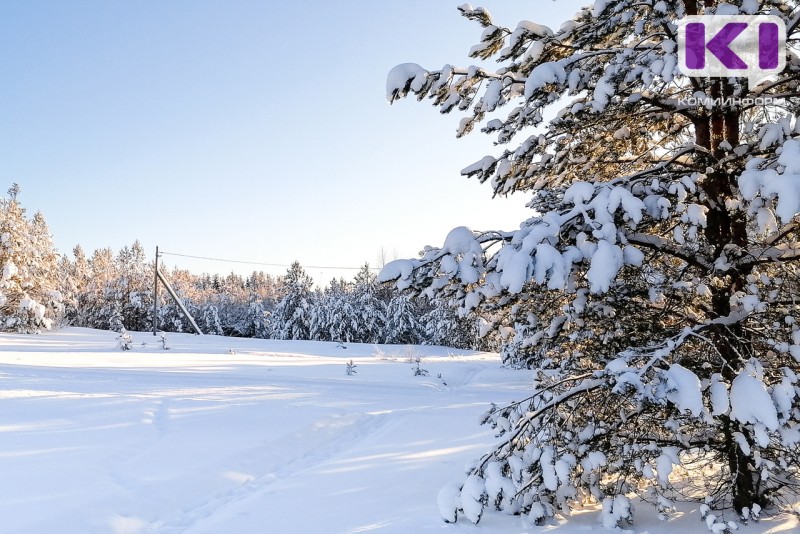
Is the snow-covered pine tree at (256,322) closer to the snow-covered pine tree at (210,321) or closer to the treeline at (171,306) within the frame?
the treeline at (171,306)

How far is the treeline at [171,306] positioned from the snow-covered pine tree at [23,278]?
0.13 ft

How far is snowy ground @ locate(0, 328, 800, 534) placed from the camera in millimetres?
3342

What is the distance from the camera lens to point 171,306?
4366 cm

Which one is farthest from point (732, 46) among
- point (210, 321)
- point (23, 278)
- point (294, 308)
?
point (210, 321)

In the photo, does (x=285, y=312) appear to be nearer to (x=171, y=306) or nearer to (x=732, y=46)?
(x=171, y=306)

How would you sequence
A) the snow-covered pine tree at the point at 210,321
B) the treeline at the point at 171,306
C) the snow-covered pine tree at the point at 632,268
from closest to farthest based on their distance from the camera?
the snow-covered pine tree at the point at 632,268 < the treeline at the point at 171,306 < the snow-covered pine tree at the point at 210,321

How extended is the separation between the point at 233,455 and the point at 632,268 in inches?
157

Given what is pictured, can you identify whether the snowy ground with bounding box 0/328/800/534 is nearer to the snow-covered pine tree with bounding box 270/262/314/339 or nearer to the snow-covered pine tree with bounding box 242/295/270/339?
the snow-covered pine tree with bounding box 270/262/314/339

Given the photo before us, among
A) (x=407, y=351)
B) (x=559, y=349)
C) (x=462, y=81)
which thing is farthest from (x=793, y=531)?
(x=407, y=351)

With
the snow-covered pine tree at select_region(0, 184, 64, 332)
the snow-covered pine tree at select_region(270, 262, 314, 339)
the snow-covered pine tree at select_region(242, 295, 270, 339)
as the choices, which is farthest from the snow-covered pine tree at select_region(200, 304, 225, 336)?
the snow-covered pine tree at select_region(0, 184, 64, 332)

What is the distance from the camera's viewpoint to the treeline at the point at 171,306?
865 inches

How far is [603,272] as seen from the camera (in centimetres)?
229

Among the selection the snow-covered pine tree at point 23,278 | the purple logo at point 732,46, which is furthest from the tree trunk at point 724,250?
the snow-covered pine tree at point 23,278

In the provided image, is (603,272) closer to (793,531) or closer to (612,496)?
(612,496)
